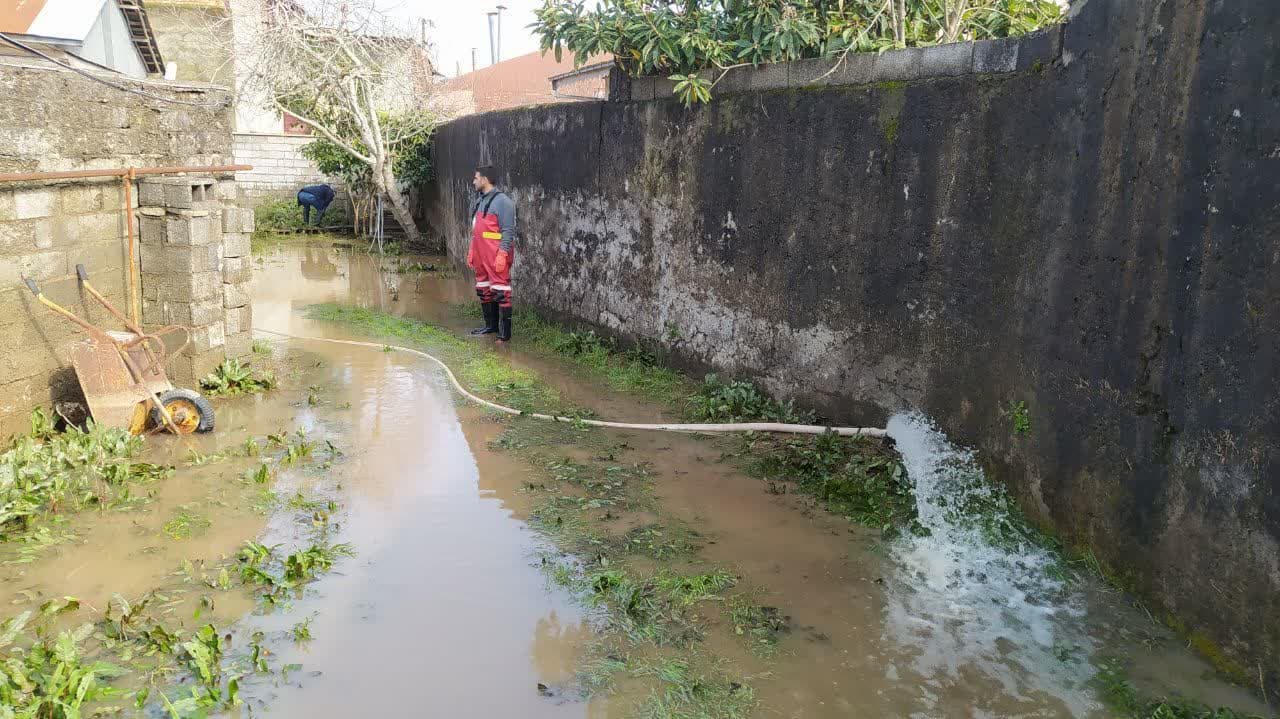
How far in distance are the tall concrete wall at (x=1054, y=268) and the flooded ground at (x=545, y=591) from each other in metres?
0.40

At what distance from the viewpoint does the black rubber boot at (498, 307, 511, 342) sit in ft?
31.8

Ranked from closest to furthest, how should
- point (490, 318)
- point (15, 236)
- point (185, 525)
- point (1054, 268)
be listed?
point (1054, 268) → point (185, 525) → point (15, 236) → point (490, 318)

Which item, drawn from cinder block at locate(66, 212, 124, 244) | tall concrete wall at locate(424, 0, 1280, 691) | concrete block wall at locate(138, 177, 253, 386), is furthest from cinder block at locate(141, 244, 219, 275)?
tall concrete wall at locate(424, 0, 1280, 691)

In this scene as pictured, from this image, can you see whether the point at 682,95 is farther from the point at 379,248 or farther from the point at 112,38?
the point at 112,38

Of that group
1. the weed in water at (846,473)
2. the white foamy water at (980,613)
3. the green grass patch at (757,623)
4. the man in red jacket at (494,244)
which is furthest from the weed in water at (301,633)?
the man in red jacket at (494,244)

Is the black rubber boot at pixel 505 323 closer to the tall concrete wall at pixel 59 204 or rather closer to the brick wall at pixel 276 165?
the tall concrete wall at pixel 59 204

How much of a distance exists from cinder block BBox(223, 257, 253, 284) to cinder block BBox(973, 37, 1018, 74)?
226 inches

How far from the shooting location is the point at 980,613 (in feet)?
13.5

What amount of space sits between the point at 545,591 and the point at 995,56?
3.69m

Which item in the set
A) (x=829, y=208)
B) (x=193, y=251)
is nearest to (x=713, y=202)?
(x=829, y=208)

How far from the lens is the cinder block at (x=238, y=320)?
7738 mm

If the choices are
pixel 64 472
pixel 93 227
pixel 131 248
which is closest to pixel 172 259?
pixel 131 248

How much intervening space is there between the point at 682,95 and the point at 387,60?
38.4 feet

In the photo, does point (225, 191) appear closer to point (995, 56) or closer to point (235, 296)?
point (235, 296)
